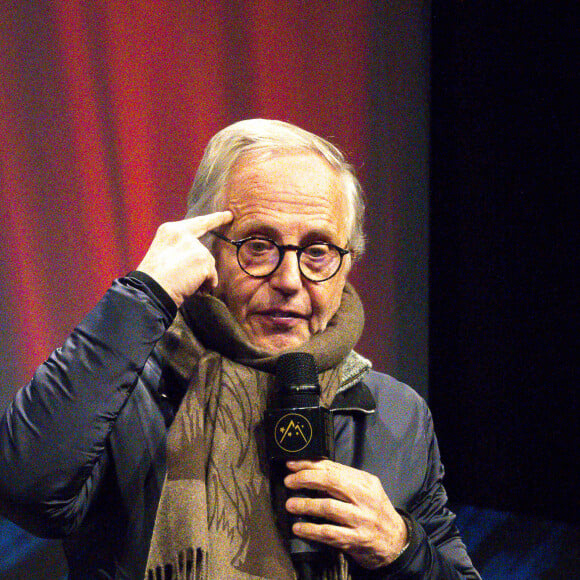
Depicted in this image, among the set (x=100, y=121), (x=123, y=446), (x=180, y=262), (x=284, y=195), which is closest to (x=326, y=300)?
(x=284, y=195)

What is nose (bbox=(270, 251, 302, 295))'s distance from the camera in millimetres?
1277

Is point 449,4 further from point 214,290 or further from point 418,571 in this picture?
point 418,571

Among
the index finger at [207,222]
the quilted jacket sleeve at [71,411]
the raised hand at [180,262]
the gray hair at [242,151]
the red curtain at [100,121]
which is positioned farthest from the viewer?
the red curtain at [100,121]

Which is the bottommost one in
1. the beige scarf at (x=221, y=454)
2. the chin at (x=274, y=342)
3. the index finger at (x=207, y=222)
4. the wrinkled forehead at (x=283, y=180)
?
the beige scarf at (x=221, y=454)

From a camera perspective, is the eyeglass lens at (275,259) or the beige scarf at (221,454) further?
the eyeglass lens at (275,259)

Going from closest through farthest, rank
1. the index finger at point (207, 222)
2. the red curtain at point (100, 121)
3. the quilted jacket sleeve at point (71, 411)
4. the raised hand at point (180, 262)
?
the quilted jacket sleeve at point (71, 411)
the raised hand at point (180, 262)
the index finger at point (207, 222)
the red curtain at point (100, 121)

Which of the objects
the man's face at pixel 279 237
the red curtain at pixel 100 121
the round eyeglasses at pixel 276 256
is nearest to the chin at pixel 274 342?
the man's face at pixel 279 237

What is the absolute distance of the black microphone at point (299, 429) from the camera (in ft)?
3.34

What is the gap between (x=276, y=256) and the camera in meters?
1.30

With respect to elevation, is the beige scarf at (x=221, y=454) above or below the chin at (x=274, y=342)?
Answer: below

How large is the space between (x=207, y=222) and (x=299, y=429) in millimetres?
452

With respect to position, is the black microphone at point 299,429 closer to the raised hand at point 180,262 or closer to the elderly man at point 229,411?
the elderly man at point 229,411

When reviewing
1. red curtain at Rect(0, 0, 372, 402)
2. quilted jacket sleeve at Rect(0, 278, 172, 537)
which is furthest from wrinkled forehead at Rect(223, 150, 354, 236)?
red curtain at Rect(0, 0, 372, 402)

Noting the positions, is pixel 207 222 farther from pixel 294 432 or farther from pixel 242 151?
pixel 294 432
